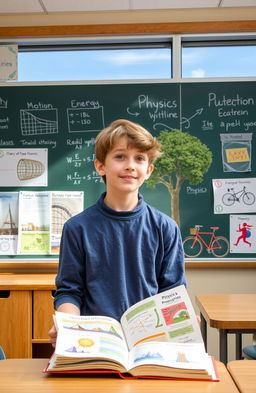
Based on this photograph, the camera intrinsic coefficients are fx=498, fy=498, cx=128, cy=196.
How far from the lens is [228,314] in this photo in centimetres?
240

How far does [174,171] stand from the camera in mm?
3656

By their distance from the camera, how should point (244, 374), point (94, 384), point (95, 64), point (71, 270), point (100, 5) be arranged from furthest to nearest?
point (95, 64)
point (100, 5)
point (71, 270)
point (244, 374)
point (94, 384)

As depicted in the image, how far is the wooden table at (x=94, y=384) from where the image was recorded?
1.12m

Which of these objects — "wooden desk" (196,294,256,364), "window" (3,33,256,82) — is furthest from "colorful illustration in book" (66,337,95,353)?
"window" (3,33,256,82)

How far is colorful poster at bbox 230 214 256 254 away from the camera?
361 cm

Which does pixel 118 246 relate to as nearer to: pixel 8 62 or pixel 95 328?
pixel 95 328

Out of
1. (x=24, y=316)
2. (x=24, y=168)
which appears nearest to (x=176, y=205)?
(x=24, y=168)

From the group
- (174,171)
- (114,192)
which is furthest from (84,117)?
(114,192)

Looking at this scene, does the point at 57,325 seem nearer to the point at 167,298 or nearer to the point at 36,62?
the point at 167,298

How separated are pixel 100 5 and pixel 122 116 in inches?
31.5

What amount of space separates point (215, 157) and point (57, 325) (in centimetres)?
262

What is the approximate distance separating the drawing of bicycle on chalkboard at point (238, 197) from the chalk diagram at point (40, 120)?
4.44ft

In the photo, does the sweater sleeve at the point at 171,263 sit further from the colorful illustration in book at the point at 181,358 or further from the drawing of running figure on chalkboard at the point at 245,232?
the drawing of running figure on chalkboard at the point at 245,232

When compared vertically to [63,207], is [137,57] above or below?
above
